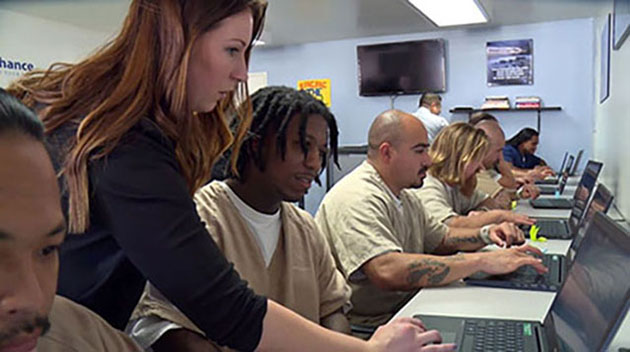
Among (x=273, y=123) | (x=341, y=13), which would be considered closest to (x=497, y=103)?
(x=341, y=13)

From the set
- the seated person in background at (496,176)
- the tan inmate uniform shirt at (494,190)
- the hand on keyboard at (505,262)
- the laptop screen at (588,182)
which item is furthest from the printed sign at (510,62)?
the hand on keyboard at (505,262)

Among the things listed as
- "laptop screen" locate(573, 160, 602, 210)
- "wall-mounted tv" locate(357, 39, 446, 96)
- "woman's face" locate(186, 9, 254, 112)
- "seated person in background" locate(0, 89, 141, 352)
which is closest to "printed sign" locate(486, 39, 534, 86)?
"wall-mounted tv" locate(357, 39, 446, 96)

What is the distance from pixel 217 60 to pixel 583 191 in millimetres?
2336

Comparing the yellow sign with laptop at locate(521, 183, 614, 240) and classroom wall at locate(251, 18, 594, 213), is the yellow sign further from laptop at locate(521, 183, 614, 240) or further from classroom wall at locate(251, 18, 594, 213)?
laptop at locate(521, 183, 614, 240)

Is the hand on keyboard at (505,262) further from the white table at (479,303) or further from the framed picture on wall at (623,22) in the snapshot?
the framed picture on wall at (623,22)

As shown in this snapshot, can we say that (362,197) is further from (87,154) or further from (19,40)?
(19,40)

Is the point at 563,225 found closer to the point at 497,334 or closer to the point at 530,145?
the point at 497,334

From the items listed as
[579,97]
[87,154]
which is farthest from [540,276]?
[579,97]

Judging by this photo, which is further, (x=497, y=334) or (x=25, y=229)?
(x=497, y=334)

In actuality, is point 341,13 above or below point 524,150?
above

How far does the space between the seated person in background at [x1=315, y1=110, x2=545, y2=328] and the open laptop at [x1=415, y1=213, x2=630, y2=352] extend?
1.02 ft

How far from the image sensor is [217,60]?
0.96m

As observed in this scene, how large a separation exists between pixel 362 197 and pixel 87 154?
1.14 metres

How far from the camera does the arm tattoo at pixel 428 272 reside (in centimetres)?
169
